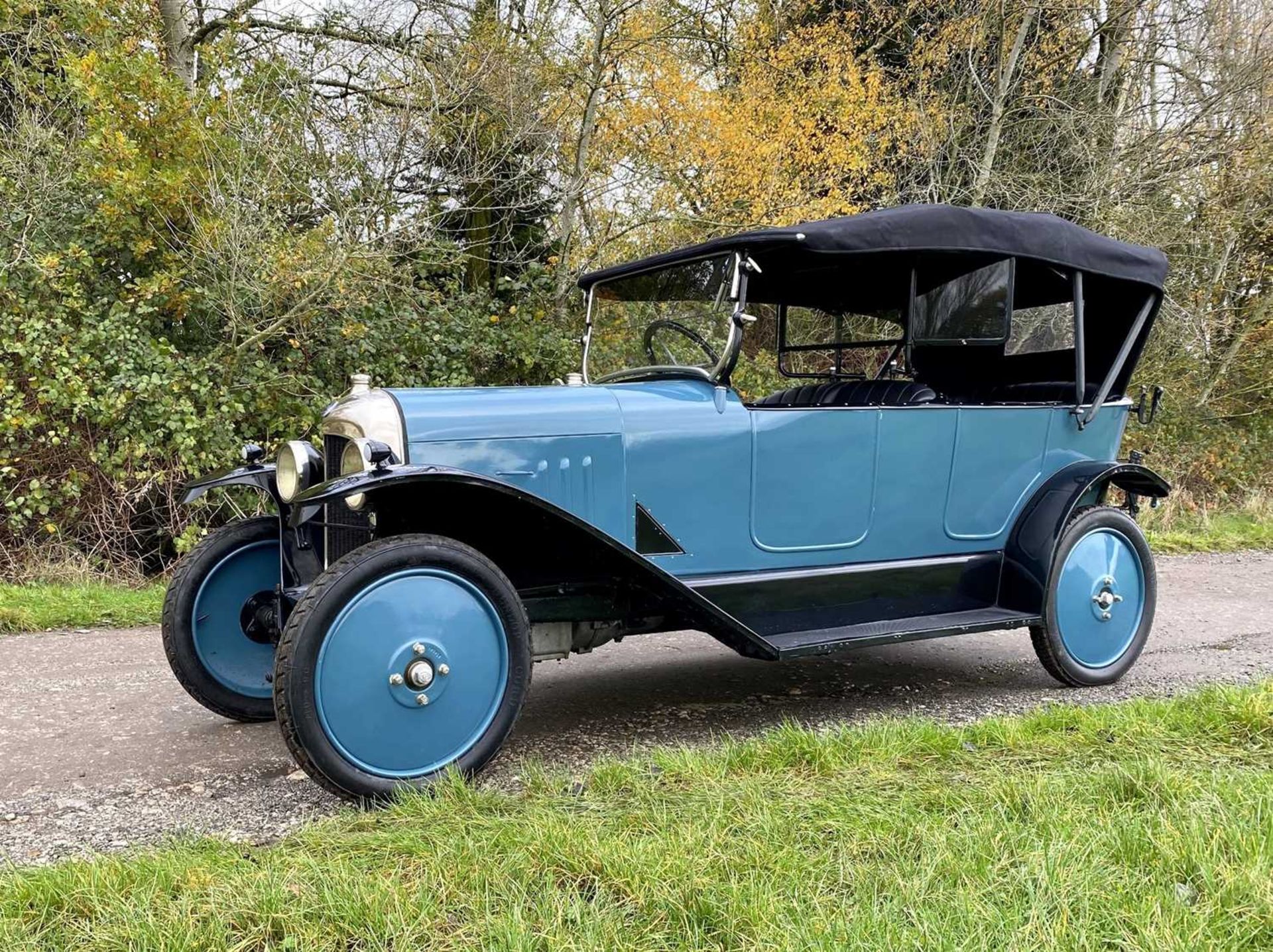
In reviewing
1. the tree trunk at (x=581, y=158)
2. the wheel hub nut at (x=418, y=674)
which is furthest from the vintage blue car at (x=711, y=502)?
the tree trunk at (x=581, y=158)

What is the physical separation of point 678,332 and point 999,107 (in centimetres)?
948

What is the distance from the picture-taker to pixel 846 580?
402cm

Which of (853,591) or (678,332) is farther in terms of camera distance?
(678,332)

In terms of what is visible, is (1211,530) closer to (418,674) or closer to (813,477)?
(813,477)

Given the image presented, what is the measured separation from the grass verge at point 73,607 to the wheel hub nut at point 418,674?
10.7 ft

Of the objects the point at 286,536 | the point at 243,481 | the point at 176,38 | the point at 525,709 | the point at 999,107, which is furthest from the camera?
the point at 999,107

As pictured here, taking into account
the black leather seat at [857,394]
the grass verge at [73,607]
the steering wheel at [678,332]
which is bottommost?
the grass verge at [73,607]

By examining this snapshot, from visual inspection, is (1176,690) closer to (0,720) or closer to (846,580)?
(846,580)

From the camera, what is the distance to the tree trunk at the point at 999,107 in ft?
38.6

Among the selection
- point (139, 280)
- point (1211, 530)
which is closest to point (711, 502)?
point (139, 280)

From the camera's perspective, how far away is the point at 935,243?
411 cm

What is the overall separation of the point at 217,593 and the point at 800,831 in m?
2.45

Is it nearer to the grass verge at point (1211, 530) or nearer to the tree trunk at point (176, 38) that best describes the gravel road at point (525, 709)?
the grass verge at point (1211, 530)

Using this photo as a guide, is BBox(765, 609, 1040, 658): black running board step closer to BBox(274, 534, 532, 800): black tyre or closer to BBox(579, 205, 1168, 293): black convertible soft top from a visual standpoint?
BBox(274, 534, 532, 800): black tyre
